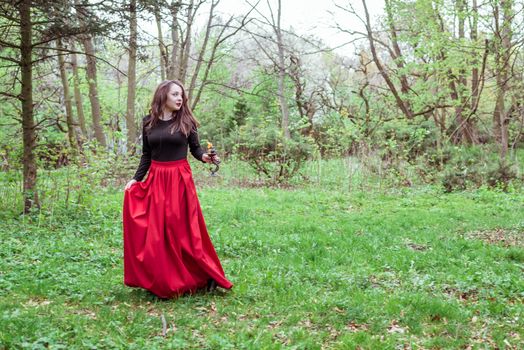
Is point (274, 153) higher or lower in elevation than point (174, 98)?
lower

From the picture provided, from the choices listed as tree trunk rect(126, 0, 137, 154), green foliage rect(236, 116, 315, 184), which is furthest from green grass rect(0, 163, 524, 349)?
green foliage rect(236, 116, 315, 184)

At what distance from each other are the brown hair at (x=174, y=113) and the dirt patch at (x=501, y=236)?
4.82 meters

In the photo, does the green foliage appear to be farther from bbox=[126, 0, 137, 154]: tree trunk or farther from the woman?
the woman

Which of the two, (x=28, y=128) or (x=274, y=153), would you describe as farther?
(x=274, y=153)

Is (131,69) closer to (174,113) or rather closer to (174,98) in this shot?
(174,113)


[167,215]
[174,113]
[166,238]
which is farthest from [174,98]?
[166,238]

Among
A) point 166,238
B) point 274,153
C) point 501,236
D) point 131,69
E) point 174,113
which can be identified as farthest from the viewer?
point 131,69

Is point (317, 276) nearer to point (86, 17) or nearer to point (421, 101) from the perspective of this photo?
point (86, 17)

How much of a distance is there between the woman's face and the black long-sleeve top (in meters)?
0.16

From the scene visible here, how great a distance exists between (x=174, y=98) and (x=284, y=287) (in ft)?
7.07

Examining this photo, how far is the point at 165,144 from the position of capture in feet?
16.0

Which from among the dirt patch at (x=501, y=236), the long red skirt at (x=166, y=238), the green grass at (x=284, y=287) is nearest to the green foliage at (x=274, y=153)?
the green grass at (x=284, y=287)

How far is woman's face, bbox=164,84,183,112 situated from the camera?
191 inches

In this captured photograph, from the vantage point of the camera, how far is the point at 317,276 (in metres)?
5.50
